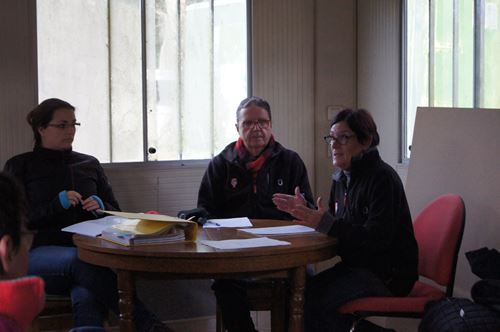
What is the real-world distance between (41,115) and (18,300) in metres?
2.19

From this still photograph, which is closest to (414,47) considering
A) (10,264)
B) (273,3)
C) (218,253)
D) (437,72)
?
(437,72)

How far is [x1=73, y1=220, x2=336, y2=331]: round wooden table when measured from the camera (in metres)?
2.58

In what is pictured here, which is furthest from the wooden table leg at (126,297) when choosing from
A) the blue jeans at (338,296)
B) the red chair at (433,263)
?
the red chair at (433,263)

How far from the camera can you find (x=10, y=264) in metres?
1.55

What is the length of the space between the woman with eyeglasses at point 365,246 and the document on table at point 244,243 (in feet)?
0.63

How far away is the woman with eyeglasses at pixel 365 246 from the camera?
280 centimetres

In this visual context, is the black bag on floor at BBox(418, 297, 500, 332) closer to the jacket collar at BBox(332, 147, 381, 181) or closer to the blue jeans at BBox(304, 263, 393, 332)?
the blue jeans at BBox(304, 263, 393, 332)

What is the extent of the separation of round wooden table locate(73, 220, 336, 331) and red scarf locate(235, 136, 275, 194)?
90 cm

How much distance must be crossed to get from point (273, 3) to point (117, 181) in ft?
4.86

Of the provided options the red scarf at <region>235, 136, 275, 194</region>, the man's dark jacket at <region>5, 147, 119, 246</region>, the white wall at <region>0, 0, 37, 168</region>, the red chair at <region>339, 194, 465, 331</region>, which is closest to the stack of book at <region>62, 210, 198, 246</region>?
the man's dark jacket at <region>5, 147, 119, 246</region>

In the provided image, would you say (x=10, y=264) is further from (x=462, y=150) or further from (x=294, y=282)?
(x=462, y=150)

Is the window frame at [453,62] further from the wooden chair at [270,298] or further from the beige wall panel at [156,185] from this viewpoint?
the wooden chair at [270,298]

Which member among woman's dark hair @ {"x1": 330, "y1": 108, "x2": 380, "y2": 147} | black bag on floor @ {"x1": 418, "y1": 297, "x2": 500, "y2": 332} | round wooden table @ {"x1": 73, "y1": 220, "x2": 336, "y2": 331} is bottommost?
black bag on floor @ {"x1": 418, "y1": 297, "x2": 500, "y2": 332}

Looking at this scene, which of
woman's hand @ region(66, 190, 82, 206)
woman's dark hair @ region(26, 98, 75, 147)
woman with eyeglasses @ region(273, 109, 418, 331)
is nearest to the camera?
woman with eyeglasses @ region(273, 109, 418, 331)
